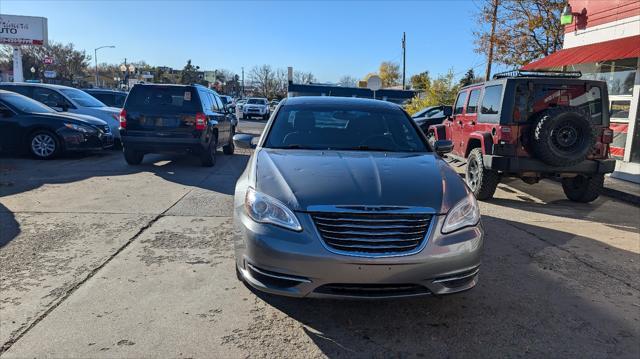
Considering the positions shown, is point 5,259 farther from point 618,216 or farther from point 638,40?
point 638,40

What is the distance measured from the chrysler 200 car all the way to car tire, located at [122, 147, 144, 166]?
7072 millimetres

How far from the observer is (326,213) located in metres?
3.02

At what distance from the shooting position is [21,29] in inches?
1345

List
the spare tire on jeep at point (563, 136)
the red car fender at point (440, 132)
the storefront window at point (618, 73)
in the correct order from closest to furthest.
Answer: the spare tire on jeep at point (563, 136) < the red car fender at point (440, 132) < the storefront window at point (618, 73)

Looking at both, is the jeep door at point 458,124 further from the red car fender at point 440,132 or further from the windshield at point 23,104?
the windshield at point 23,104

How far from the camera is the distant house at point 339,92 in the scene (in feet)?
115

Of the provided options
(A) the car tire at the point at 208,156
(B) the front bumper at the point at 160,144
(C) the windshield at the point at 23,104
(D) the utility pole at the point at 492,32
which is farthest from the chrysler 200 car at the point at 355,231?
(D) the utility pole at the point at 492,32

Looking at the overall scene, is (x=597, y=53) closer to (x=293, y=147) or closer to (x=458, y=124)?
(x=458, y=124)

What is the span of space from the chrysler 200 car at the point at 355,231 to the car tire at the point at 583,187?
5.48 m

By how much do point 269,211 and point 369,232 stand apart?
70cm

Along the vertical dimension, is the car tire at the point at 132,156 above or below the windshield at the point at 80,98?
below

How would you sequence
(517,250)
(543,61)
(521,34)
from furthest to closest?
(521,34)
(543,61)
(517,250)

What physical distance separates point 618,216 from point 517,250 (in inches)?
132

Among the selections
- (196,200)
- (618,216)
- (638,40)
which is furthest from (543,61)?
(196,200)
